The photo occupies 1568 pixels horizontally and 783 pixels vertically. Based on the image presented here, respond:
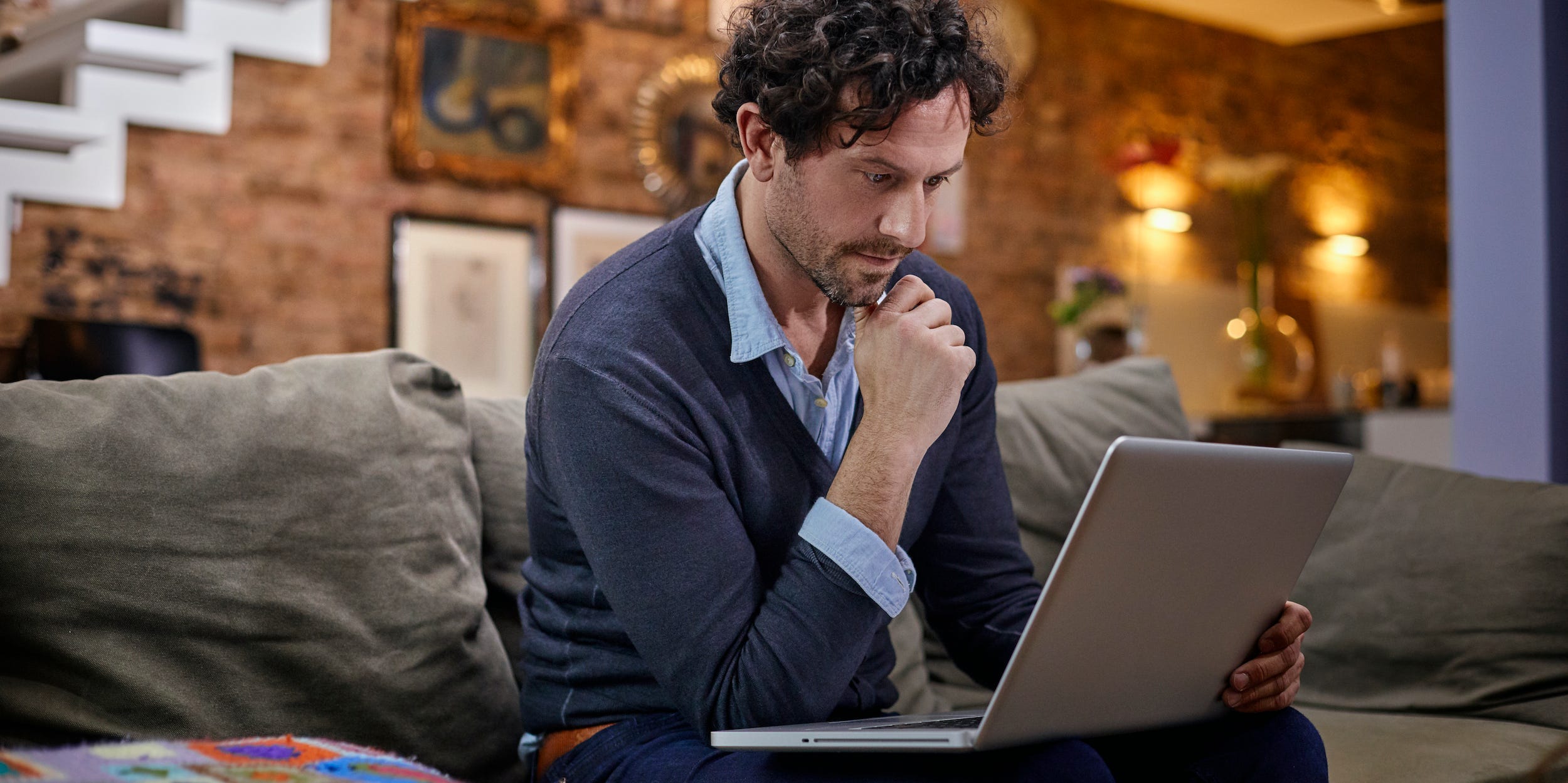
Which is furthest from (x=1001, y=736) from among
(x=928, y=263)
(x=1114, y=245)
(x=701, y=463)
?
(x=1114, y=245)

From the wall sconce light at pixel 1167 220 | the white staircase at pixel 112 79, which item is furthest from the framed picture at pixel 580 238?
the wall sconce light at pixel 1167 220

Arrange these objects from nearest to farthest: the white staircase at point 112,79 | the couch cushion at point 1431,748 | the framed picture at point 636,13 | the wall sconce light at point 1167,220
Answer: the couch cushion at point 1431,748, the white staircase at point 112,79, the framed picture at point 636,13, the wall sconce light at point 1167,220

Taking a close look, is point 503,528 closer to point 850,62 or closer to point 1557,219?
point 850,62

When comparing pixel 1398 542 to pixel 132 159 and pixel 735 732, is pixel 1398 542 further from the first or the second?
pixel 132 159

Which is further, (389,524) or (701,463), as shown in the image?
(389,524)

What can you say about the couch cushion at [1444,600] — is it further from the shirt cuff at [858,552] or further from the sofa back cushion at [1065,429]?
the shirt cuff at [858,552]

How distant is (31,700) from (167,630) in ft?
0.42

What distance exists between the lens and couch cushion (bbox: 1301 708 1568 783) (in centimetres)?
157

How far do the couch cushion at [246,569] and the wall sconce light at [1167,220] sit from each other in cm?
537

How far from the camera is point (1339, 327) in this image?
6832 millimetres

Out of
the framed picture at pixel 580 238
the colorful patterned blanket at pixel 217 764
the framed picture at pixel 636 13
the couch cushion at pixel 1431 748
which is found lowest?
the couch cushion at pixel 1431 748

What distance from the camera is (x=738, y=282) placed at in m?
1.30

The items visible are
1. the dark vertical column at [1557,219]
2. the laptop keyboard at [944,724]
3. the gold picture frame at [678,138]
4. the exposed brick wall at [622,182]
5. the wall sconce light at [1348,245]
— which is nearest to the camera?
the laptop keyboard at [944,724]

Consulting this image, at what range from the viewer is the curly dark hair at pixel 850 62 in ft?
3.98
